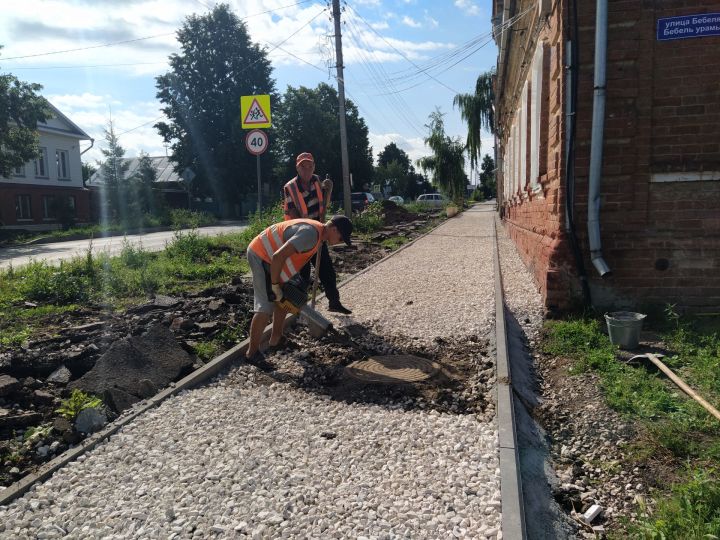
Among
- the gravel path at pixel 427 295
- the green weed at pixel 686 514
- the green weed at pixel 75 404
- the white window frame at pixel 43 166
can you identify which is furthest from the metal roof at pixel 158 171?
the green weed at pixel 686 514

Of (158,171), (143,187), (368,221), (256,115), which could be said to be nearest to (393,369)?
(256,115)

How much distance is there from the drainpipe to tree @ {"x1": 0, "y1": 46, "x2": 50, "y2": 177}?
26.8m

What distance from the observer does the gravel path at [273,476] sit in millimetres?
2779

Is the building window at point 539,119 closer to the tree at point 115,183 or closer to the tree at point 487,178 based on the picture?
the tree at point 115,183

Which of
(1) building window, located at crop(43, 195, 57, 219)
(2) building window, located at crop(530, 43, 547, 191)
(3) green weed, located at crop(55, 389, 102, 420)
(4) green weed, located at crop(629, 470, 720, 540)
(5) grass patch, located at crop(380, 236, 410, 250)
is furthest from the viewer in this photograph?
(1) building window, located at crop(43, 195, 57, 219)

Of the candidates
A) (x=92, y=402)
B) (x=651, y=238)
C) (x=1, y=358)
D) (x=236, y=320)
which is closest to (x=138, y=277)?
(x=236, y=320)

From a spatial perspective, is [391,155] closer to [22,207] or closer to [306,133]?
[306,133]

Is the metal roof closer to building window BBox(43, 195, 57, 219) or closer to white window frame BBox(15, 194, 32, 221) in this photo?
building window BBox(43, 195, 57, 219)

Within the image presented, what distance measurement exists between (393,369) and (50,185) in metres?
38.0

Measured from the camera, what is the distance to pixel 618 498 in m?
3.17

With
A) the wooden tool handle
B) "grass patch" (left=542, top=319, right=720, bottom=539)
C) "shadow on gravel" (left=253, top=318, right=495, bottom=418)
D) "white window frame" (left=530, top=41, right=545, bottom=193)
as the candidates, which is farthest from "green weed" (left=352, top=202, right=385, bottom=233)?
the wooden tool handle

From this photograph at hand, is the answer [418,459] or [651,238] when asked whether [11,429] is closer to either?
[418,459]

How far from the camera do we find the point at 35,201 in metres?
35.2

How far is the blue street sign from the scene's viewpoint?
588 centimetres
